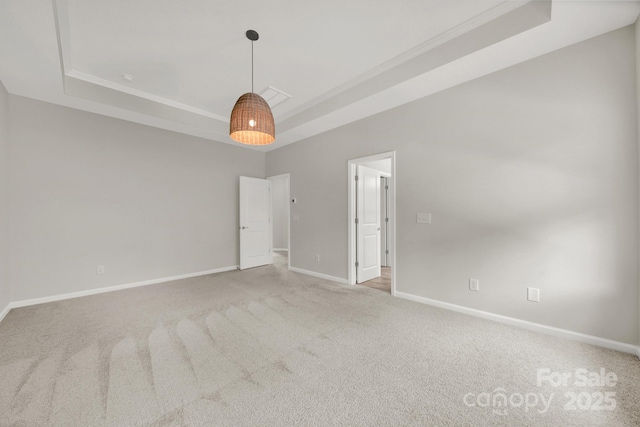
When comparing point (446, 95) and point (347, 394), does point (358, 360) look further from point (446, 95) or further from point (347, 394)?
point (446, 95)

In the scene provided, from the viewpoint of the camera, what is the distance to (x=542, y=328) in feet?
7.68

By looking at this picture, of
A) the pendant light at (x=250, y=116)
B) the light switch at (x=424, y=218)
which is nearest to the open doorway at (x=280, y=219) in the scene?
the light switch at (x=424, y=218)

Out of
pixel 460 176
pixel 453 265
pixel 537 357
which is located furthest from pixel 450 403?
pixel 460 176

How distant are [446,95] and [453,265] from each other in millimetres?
2079

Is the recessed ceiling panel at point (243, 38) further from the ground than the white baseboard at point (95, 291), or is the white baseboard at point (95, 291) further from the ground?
the recessed ceiling panel at point (243, 38)

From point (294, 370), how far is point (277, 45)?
3.06 metres

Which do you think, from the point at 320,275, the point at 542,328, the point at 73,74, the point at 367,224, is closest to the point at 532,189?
the point at 542,328

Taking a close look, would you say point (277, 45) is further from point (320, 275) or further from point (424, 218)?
point (320, 275)

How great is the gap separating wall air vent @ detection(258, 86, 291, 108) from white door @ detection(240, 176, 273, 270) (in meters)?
1.95

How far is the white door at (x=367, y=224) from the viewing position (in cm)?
405

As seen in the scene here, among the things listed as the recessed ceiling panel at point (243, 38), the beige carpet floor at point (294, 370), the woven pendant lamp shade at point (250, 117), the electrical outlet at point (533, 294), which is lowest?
the beige carpet floor at point (294, 370)

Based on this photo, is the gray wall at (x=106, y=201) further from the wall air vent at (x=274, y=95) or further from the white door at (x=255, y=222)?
the wall air vent at (x=274, y=95)

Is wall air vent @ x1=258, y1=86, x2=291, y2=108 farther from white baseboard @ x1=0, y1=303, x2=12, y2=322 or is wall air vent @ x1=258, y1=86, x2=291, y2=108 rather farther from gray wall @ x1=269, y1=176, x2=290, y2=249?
gray wall @ x1=269, y1=176, x2=290, y2=249

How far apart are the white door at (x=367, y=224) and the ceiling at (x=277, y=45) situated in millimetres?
1166
